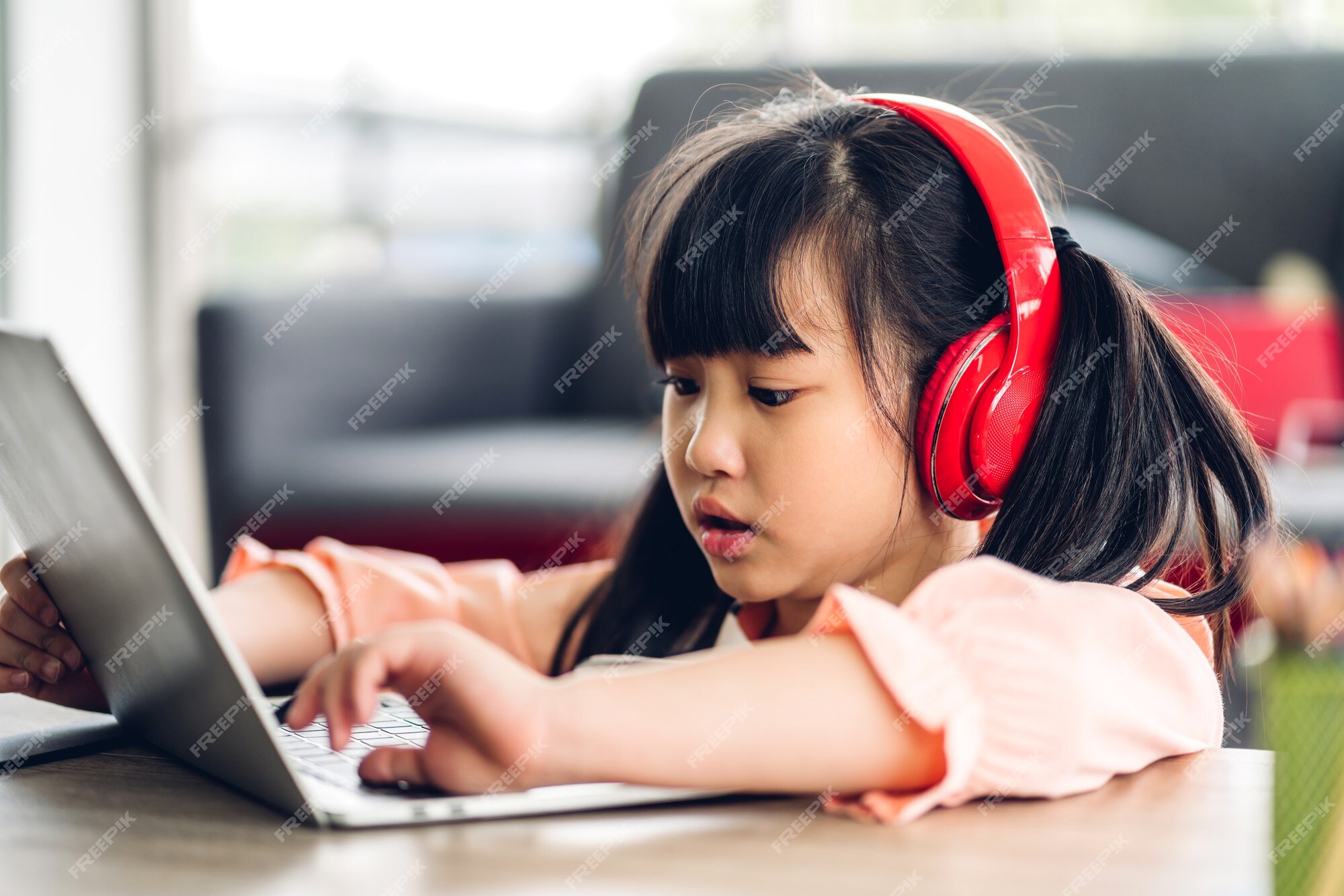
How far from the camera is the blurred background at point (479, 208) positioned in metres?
1.78

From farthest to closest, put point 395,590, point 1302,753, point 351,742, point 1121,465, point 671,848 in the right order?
point 395,590
point 1121,465
point 351,742
point 671,848
point 1302,753

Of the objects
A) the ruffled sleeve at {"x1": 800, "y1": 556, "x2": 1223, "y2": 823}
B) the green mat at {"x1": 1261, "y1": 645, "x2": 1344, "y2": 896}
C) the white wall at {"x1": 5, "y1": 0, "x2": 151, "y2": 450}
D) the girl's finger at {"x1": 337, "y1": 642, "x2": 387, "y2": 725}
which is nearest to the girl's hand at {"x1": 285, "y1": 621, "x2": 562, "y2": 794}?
the girl's finger at {"x1": 337, "y1": 642, "x2": 387, "y2": 725}

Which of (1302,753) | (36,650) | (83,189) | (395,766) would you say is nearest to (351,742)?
(395,766)

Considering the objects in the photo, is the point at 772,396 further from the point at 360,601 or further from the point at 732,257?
the point at 360,601

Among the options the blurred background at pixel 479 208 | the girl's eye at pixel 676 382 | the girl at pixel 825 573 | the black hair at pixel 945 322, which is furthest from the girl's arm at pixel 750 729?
the blurred background at pixel 479 208

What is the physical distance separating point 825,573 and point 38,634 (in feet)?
1.52

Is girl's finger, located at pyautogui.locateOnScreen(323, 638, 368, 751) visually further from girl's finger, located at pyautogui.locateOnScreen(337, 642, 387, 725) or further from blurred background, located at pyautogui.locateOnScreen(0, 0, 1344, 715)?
blurred background, located at pyautogui.locateOnScreen(0, 0, 1344, 715)

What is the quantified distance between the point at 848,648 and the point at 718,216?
15.6 inches

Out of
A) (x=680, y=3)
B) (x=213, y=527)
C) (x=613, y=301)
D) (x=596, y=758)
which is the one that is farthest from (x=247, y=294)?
(x=596, y=758)

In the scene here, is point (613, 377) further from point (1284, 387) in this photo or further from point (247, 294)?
point (1284, 387)

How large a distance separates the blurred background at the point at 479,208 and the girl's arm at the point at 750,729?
0.64 metres

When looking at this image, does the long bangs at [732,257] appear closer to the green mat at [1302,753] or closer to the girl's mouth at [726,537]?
the girl's mouth at [726,537]

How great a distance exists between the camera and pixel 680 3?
2.97 m

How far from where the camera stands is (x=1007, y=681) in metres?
0.49
